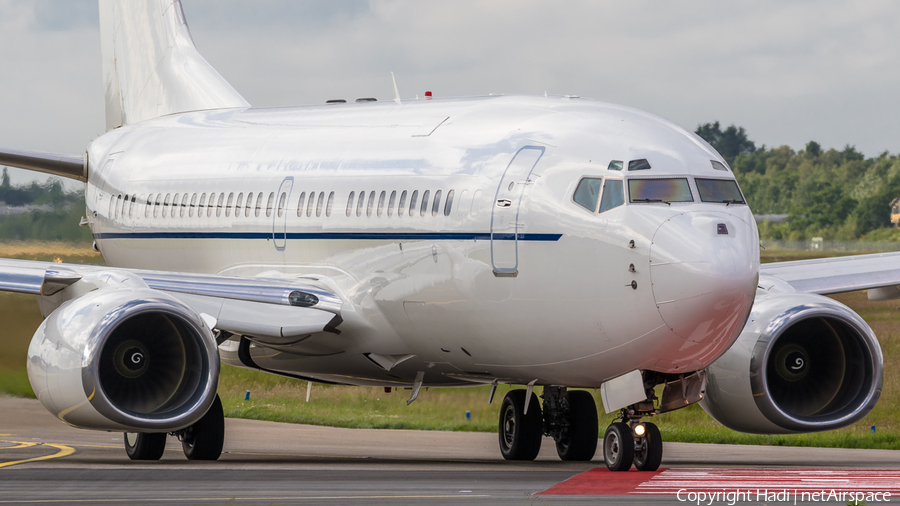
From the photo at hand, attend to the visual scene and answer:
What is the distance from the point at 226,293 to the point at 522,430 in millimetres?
4171

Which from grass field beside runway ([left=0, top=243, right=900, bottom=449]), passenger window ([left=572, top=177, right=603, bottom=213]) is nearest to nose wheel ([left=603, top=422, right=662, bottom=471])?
passenger window ([left=572, top=177, right=603, bottom=213])

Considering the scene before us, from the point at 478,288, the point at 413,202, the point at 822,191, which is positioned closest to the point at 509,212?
the point at 478,288

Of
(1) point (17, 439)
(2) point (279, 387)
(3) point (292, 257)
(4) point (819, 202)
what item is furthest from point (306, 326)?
(4) point (819, 202)

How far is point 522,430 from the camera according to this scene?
1878cm

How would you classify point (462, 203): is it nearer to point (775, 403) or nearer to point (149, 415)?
point (149, 415)

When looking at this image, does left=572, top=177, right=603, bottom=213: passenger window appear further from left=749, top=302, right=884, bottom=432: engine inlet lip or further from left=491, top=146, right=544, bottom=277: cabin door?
left=749, top=302, right=884, bottom=432: engine inlet lip

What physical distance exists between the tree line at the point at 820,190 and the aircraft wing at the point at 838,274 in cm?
4812

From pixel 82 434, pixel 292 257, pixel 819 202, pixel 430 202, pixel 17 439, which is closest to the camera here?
pixel 430 202

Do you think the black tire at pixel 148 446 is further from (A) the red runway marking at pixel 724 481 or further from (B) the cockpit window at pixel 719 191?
(B) the cockpit window at pixel 719 191

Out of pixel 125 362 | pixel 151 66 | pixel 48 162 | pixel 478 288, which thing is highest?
pixel 151 66

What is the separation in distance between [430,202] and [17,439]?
31.3 feet

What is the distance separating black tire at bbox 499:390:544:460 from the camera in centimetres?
1880

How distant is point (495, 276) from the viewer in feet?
50.7

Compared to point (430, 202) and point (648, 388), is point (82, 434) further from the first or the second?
point (648, 388)
